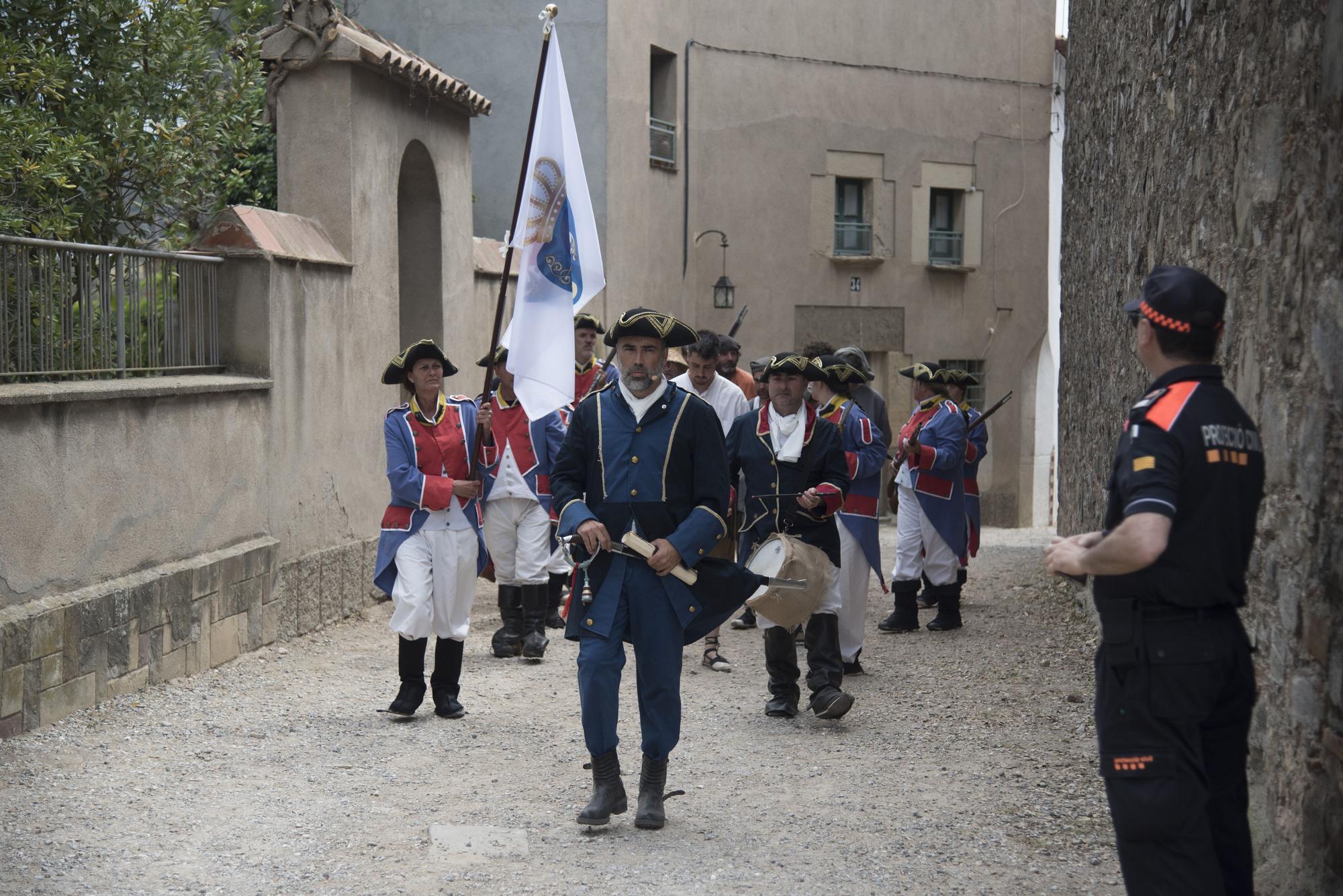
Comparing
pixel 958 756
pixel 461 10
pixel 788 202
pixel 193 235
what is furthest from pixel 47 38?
pixel 788 202

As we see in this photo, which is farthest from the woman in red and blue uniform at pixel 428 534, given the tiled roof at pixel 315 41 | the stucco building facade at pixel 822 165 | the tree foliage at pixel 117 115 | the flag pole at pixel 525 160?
the stucco building facade at pixel 822 165

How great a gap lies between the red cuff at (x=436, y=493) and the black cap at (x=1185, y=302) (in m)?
4.32

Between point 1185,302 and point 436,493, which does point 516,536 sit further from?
point 1185,302

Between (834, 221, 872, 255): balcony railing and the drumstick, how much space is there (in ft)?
56.4

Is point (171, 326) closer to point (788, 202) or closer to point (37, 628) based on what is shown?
point (37, 628)

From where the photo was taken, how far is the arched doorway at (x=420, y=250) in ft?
39.9

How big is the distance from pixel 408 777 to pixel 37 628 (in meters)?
1.93

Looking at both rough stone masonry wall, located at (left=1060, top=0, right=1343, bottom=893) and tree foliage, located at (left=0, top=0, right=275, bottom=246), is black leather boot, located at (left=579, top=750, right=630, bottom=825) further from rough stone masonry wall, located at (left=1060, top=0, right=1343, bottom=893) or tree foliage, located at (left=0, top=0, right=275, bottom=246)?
tree foliage, located at (left=0, top=0, right=275, bottom=246)

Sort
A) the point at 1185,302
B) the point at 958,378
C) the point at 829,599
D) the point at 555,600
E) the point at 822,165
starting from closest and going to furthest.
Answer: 1. the point at 1185,302
2. the point at 829,599
3. the point at 555,600
4. the point at 958,378
5. the point at 822,165

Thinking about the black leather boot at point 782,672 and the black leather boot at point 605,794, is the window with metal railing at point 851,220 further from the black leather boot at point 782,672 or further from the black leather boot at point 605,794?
the black leather boot at point 605,794

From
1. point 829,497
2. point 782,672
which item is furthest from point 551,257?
point 782,672

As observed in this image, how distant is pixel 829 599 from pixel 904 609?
3.00 m

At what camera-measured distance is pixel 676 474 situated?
570cm

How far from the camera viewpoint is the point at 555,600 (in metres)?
10.2
